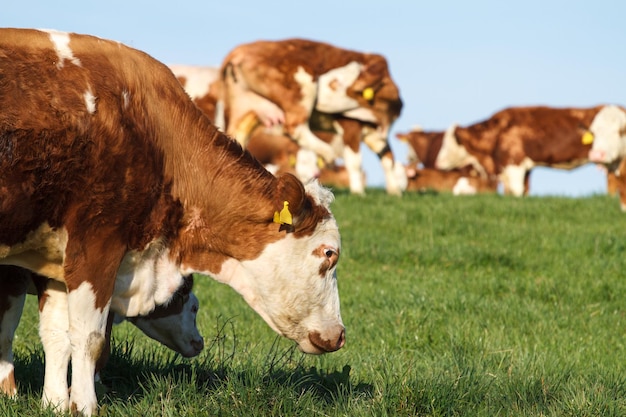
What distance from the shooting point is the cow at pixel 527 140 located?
25750mm

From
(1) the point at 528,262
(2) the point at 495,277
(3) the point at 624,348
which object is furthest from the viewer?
(1) the point at 528,262

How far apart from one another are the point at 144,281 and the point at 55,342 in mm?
612

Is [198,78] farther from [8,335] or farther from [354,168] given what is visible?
[8,335]

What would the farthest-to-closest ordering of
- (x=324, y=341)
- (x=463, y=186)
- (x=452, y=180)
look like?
(x=452, y=180) < (x=463, y=186) < (x=324, y=341)

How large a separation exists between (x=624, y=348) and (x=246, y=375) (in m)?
4.30

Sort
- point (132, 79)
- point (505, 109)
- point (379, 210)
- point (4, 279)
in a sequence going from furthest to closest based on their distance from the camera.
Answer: point (505, 109), point (379, 210), point (4, 279), point (132, 79)

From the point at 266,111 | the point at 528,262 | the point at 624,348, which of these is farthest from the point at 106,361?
the point at 266,111

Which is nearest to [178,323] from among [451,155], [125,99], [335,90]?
[125,99]

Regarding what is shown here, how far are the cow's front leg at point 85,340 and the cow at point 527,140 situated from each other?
20.8m

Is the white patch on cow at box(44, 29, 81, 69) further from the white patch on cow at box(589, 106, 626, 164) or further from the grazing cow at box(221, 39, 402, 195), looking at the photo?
the white patch on cow at box(589, 106, 626, 164)

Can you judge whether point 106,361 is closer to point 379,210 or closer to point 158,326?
point 158,326

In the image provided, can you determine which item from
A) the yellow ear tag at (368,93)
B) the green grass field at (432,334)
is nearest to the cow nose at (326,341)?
the green grass field at (432,334)

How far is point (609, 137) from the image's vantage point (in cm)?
2478

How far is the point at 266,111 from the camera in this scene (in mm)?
17656
